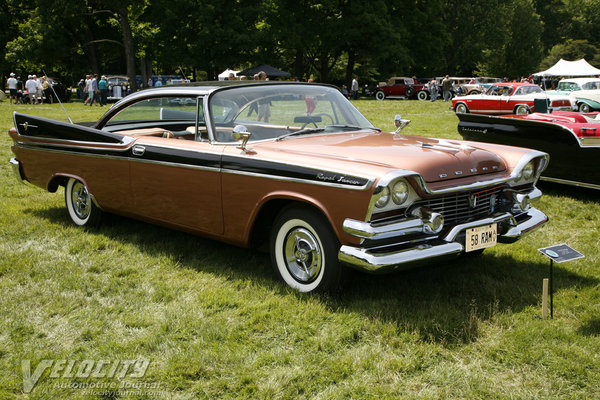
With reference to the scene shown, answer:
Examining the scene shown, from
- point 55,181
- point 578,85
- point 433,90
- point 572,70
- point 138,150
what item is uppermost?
point 572,70

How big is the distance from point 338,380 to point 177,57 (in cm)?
3508

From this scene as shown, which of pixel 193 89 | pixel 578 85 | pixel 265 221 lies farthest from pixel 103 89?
pixel 265 221

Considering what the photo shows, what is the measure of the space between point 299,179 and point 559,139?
4.51m

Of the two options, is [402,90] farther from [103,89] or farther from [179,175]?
[179,175]

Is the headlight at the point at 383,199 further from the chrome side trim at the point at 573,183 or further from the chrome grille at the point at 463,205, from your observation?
the chrome side trim at the point at 573,183

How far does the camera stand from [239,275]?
14.6 feet

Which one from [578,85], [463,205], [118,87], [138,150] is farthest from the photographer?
[118,87]

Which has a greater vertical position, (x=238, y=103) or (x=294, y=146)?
(x=238, y=103)

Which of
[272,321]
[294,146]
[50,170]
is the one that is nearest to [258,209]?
[294,146]

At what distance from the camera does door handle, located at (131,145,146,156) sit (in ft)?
16.0

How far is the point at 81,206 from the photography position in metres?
5.85

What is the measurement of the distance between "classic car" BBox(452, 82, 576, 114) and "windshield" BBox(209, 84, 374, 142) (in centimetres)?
1545

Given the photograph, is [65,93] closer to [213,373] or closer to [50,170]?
[50,170]

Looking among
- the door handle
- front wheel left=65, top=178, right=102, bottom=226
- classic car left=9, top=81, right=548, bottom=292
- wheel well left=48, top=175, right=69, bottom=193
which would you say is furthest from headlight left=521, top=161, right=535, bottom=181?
wheel well left=48, top=175, right=69, bottom=193
